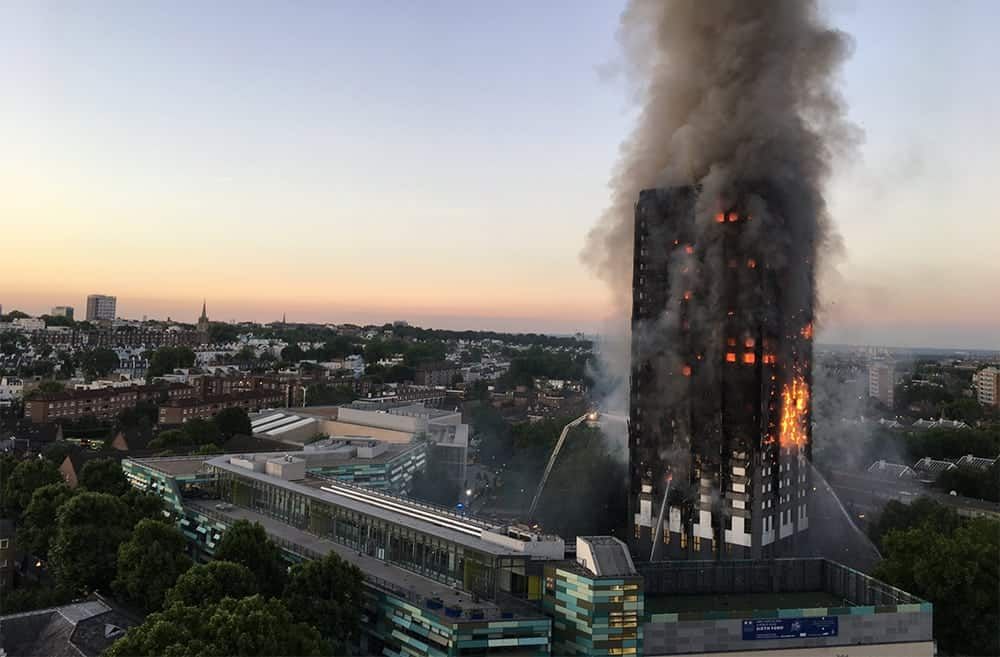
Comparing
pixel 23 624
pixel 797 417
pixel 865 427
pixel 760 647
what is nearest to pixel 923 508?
pixel 797 417

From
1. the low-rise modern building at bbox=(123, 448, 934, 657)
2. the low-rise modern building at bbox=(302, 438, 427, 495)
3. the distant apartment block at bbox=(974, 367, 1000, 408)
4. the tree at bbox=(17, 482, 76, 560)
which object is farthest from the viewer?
the distant apartment block at bbox=(974, 367, 1000, 408)

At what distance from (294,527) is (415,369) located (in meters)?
119

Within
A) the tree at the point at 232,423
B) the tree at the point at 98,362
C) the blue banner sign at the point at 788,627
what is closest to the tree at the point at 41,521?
the tree at the point at 232,423

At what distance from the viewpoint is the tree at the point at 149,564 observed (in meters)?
33.9

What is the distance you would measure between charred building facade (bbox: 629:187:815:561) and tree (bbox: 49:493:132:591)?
30076 mm

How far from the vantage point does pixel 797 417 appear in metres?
48.1

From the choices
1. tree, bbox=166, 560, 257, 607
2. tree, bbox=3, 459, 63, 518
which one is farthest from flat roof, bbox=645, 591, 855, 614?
tree, bbox=3, 459, 63, 518

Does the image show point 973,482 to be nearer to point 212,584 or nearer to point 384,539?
point 384,539

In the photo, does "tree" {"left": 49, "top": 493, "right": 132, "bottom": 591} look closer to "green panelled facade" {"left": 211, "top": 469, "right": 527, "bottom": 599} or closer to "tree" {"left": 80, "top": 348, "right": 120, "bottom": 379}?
"green panelled facade" {"left": 211, "top": 469, "right": 527, "bottom": 599}

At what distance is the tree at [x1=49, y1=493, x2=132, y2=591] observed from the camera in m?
37.4

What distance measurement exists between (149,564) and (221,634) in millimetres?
12771

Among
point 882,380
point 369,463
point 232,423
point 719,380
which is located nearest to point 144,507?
point 369,463

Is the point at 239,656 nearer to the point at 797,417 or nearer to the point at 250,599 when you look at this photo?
the point at 250,599

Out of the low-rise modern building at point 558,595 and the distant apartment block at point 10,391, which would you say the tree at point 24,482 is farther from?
the distant apartment block at point 10,391
